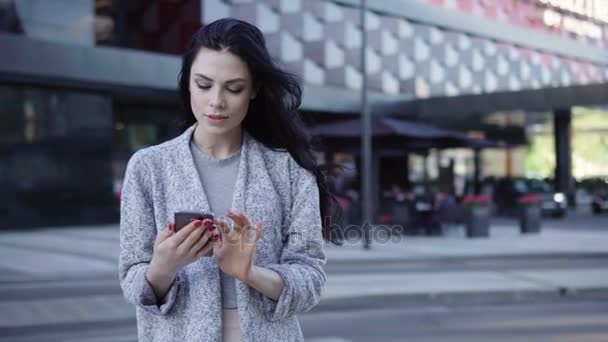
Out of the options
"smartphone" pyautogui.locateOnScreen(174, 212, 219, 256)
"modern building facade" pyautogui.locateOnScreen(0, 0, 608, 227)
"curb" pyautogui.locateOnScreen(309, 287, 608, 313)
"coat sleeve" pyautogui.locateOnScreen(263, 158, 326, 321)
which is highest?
"modern building facade" pyautogui.locateOnScreen(0, 0, 608, 227)

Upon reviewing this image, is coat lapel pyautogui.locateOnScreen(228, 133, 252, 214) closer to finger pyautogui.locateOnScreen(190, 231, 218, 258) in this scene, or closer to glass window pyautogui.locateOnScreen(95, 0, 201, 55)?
finger pyautogui.locateOnScreen(190, 231, 218, 258)

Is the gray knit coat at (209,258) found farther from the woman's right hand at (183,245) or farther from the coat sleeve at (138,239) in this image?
the woman's right hand at (183,245)

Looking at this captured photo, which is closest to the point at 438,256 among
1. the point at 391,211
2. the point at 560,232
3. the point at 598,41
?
the point at 391,211

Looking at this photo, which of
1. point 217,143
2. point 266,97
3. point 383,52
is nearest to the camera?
point 217,143

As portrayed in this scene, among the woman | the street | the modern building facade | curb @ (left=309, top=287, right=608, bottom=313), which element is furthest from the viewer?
the modern building facade

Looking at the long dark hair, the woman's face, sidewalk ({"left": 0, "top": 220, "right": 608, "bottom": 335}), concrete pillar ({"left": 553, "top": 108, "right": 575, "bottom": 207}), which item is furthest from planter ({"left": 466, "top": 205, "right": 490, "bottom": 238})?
the woman's face

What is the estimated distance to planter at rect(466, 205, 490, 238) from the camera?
1872 cm

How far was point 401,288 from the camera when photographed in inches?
380

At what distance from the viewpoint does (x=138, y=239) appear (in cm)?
204

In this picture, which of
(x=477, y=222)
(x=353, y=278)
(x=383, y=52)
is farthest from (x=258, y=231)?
(x=383, y=52)

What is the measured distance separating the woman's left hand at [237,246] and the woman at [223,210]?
0.6 inches

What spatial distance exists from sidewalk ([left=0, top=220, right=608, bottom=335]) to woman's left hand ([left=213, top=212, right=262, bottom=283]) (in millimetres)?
6063

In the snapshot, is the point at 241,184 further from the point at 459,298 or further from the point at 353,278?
the point at 353,278

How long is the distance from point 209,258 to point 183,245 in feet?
0.67
